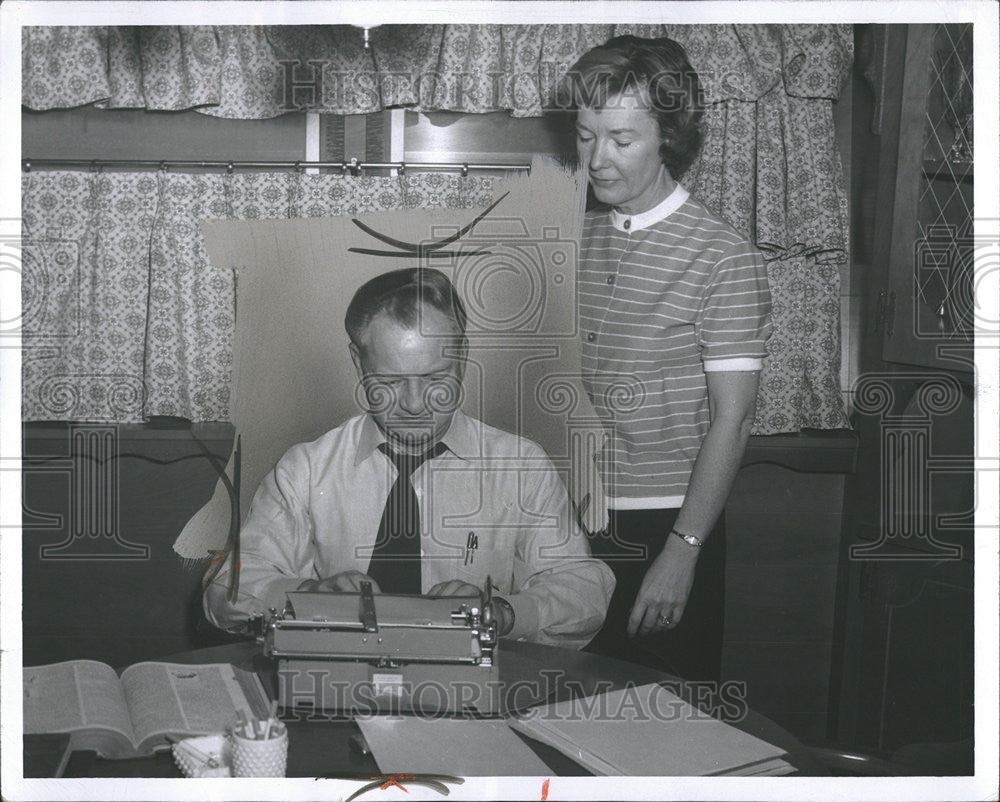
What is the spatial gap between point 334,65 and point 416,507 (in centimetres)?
88

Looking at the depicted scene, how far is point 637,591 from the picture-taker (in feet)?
6.83

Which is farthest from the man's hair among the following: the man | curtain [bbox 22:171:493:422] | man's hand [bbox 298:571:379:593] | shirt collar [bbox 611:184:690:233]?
man's hand [bbox 298:571:379:593]

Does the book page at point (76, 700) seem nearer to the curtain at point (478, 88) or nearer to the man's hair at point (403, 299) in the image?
the curtain at point (478, 88)

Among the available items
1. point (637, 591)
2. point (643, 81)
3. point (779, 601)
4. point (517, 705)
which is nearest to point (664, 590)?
point (637, 591)

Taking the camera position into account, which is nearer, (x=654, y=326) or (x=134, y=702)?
(x=134, y=702)

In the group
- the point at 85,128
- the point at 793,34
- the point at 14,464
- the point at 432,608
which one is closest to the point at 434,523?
the point at 432,608

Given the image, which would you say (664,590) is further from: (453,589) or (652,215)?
(652,215)

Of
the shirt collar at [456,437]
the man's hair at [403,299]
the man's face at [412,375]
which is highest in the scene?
the man's hair at [403,299]

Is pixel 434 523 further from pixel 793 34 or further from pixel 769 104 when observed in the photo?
pixel 793 34

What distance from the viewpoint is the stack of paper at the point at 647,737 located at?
1.88 meters

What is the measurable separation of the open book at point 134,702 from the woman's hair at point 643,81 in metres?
1.27

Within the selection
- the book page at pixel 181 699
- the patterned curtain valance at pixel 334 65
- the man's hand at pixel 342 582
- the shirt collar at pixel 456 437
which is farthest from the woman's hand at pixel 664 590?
the patterned curtain valance at pixel 334 65

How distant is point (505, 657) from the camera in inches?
77.3

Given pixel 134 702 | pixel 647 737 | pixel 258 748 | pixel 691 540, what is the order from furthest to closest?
pixel 691 540 → pixel 647 737 → pixel 134 702 → pixel 258 748
